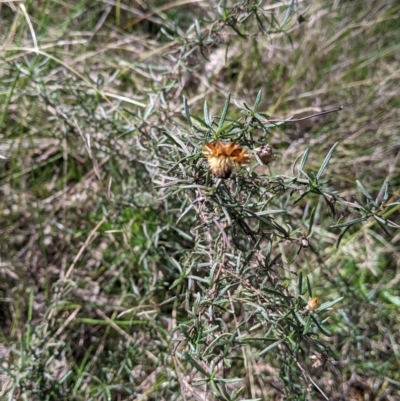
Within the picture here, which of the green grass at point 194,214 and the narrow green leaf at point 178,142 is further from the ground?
the narrow green leaf at point 178,142

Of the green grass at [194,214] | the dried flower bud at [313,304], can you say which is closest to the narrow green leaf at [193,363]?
the green grass at [194,214]

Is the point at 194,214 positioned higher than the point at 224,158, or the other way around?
the point at 224,158

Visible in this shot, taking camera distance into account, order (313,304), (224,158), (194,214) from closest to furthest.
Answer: (224,158) < (313,304) < (194,214)

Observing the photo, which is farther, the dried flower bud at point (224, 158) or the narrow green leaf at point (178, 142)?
the narrow green leaf at point (178, 142)

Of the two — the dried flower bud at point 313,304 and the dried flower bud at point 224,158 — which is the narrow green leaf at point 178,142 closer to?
the dried flower bud at point 224,158

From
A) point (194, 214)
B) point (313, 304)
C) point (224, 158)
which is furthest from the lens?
point (194, 214)

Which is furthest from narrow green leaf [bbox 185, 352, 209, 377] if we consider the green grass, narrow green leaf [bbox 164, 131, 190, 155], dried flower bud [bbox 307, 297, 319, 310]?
narrow green leaf [bbox 164, 131, 190, 155]

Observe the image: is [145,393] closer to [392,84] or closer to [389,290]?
[389,290]

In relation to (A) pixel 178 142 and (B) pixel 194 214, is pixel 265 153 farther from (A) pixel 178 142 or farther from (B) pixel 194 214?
(B) pixel 194 214

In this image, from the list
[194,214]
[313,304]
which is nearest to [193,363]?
[313,304]
